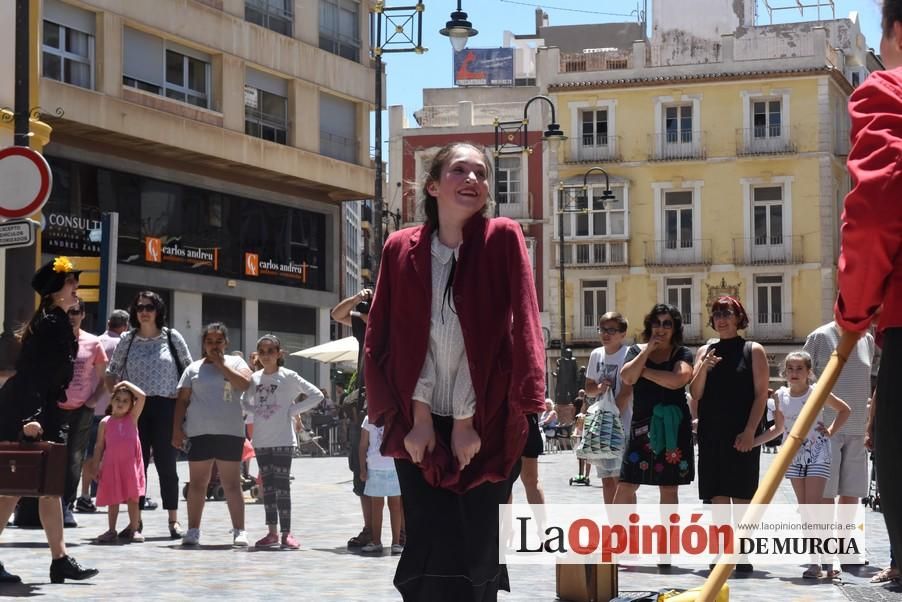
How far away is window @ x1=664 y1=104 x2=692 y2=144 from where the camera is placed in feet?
221

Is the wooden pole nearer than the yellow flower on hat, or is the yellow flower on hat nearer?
the wooden pole

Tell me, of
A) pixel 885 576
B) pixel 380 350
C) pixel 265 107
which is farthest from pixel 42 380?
pixel 265 107

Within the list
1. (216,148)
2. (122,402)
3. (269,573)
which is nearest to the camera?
(269,573)

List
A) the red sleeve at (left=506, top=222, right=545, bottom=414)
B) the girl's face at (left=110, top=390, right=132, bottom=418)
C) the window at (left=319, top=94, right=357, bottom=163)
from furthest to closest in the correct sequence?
the window at (left=319, top=94, right=357, bottom=163) → the girl's face at (left=110, top=390, right=132, bottom=418) → the red sleeve at (left=506, top=222, right=545, bottom=414)

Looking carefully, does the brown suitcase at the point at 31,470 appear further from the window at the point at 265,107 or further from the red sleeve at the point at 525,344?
the window at the point at 265,107

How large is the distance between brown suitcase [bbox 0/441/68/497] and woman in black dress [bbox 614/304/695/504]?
3.71 meters

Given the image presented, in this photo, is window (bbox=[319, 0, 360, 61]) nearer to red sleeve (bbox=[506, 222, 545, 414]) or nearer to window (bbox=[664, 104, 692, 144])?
window (bbox=[664, 104, 692, 144])

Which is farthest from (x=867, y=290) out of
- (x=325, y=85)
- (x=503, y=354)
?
(x=325, y=85)

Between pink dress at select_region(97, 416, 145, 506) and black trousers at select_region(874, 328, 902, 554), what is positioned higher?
black trousers at select_region(874, 328, 902, 554)

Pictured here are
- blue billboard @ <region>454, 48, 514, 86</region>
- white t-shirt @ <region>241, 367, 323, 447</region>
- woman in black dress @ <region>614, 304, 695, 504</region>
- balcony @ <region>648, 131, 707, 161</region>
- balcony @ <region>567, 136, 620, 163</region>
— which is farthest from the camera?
blue billboard @ <region>454, 48, 514, 86</region>

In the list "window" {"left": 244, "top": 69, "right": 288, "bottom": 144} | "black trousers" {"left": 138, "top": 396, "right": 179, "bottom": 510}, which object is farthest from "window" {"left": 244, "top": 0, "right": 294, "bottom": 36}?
"black trousers" {"left": 138, "top": 396, "right": 179, "bottom": 510}

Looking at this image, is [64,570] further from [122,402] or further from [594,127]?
[594,127]

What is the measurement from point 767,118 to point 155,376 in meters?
57.0

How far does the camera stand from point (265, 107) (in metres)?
39.4
